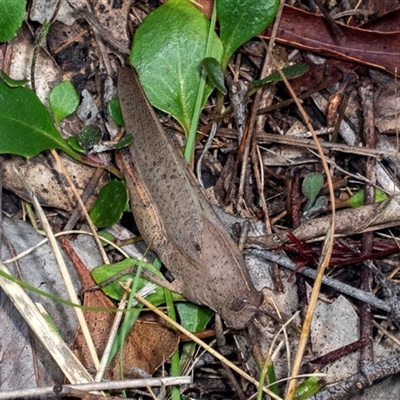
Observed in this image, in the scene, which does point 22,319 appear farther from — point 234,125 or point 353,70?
point 353,70

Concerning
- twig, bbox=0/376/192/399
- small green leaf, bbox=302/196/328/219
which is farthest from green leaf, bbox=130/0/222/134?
twig, bbox=0/376/192/399

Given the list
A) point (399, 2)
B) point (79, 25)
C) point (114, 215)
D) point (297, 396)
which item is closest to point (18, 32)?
point (79, 25)

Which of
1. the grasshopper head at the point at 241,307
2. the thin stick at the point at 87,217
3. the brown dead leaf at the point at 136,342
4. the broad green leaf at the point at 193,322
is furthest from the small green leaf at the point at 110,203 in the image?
the grasshopper head at the point at 241,307

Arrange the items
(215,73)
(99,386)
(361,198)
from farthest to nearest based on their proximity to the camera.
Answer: (361,198)
(215,73)
(99,386)

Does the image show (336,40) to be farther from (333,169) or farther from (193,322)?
(193,322)

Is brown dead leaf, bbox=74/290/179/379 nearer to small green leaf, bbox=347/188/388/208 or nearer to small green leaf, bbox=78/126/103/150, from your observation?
small green leaf, bbox=78/126/103/150

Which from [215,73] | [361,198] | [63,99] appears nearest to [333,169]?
[361,198]
